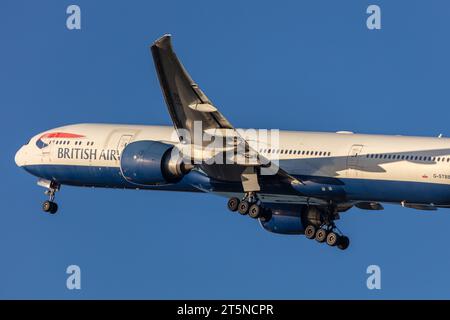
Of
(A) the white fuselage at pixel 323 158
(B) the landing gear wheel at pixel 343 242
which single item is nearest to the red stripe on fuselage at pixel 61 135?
(A) the white fuselage at pixel 323 158

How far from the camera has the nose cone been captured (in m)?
68.7

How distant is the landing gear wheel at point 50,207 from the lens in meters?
68.3

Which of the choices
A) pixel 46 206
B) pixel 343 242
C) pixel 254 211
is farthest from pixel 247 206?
pixel 46 206

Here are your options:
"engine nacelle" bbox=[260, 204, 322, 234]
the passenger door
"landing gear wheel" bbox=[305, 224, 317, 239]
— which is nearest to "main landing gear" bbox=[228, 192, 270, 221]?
the passenger door

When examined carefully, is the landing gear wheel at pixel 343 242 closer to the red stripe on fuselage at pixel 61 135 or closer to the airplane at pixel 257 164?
the airplane at pixel 257 164

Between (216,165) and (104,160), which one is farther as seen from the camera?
(104,160)

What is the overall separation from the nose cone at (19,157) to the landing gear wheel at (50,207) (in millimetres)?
2238

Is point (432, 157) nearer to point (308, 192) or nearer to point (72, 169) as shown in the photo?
point (308, 192)

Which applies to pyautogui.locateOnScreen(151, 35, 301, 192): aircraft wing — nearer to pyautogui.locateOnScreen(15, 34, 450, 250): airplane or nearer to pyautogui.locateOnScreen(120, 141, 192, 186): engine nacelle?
pyautogui.locateOnScreen(15, 34, 450, 250): airplane

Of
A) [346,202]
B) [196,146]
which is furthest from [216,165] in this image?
[346,202]

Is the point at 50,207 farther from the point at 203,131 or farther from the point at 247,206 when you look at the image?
the point at 203,131

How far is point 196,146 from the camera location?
58.0m

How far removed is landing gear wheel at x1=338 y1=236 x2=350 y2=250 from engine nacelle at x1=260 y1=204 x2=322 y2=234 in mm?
1426

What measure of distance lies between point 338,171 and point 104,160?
11.2 m
